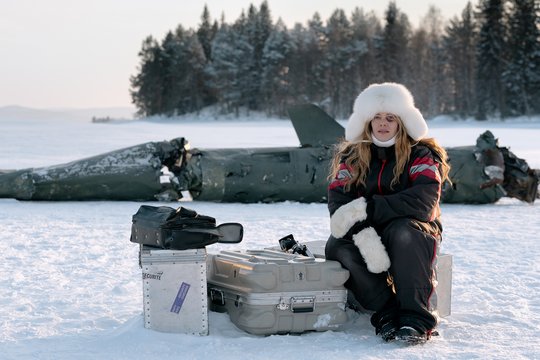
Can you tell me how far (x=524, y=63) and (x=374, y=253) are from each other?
172 ft

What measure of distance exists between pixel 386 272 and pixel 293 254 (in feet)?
1.74

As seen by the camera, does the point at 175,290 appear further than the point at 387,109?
No

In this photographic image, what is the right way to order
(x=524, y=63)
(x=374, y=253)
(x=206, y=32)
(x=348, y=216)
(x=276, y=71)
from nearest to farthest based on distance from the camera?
(x=374, y=253) < (x=348, y=216) < (x=524, y=63) < (x=276, y=71) < (x=206, y=32)

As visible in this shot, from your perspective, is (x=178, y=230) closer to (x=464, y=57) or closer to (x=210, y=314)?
(x=210, y=314)

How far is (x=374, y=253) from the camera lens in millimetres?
3869

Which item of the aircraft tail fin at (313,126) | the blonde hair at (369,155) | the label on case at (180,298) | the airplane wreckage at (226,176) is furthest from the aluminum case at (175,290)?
the aircraft tail fin at (313,126)

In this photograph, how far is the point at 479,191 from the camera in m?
9.62

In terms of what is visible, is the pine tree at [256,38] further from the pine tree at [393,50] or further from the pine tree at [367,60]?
the pine tree at [393,50]

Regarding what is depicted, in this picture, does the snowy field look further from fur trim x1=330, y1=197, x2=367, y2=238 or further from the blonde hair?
the blonde hair

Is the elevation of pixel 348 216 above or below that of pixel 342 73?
below

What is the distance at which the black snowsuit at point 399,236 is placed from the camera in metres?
3.78

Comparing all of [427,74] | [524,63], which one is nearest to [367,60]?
[427,74]

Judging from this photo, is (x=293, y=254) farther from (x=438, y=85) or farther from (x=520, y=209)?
(x=438, y=85)

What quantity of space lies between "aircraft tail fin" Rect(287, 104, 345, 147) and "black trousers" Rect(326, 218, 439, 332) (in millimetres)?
5885
